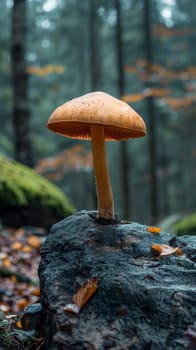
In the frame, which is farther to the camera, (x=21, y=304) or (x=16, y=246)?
(x=16, y=246)

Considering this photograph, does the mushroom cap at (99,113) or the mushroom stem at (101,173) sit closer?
the mushroom cap at (99,113)

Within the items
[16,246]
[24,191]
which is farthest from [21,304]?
[24,191]

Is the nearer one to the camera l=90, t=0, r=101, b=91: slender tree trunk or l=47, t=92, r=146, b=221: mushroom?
l=47, t=92, r=146, b=221: mushroom

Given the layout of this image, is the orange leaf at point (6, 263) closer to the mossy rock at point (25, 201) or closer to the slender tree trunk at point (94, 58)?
the mossy rock at point (25, 201)

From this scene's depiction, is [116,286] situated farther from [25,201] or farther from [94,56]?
[94,56]

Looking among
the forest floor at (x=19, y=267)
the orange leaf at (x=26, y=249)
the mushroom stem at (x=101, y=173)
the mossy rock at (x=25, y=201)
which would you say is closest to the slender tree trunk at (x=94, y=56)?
the mossy rock at (x=25, y=201)

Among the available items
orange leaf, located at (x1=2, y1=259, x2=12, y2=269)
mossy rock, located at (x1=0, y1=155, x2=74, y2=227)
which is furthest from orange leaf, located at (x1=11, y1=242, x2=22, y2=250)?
mossy rock, located at (x1=0, y1=155, x2=74, y2=227)

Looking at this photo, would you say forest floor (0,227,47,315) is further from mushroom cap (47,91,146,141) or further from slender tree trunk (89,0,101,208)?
slender tree trunk (89,0,101,208)
